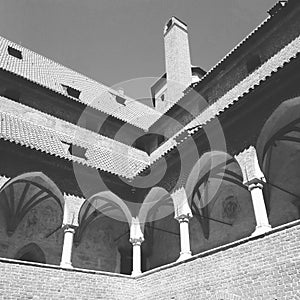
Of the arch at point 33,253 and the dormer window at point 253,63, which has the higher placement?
the dormer window at point 253,63

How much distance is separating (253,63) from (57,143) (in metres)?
7.27

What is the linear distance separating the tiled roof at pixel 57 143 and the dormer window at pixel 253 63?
541 cm

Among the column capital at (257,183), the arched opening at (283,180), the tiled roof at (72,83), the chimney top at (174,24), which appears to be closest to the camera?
the column capital at (257,183)

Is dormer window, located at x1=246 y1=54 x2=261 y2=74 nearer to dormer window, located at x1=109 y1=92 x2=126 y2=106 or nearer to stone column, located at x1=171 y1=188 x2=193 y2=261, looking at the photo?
stone column, located at x1=171 y1=188 x2=193 y2=261

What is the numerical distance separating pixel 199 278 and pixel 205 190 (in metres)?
3.76

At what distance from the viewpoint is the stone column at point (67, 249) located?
8.96m

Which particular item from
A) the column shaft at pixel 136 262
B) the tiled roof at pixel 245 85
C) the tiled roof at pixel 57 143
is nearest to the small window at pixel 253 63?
the tiled roof at pixel 245 85

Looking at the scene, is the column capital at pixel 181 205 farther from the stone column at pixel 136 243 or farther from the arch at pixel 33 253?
the arch at pixel 33 253

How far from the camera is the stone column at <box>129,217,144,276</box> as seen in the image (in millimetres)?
10117

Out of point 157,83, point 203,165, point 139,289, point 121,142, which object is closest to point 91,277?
point 139,289

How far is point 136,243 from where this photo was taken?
10.4 metres

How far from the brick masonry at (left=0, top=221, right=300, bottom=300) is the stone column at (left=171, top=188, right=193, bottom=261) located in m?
0.51

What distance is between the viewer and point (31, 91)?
1394 centimetres

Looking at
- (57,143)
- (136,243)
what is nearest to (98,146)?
(57,143)
